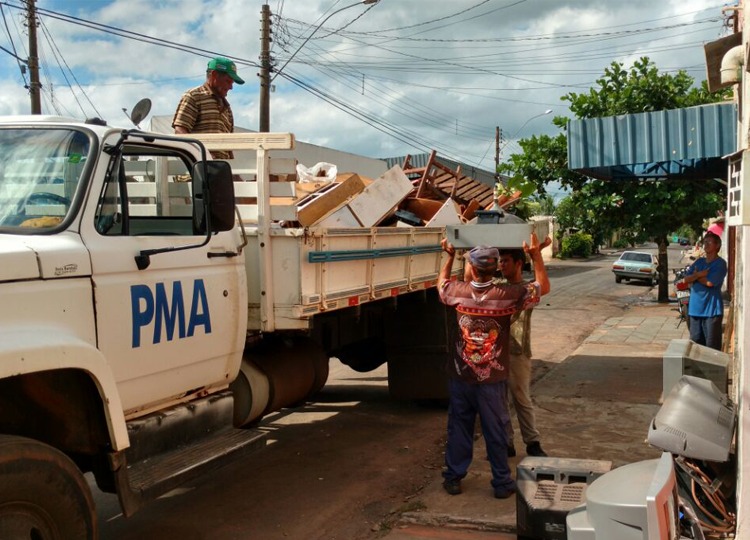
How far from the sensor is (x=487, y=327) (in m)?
4.95

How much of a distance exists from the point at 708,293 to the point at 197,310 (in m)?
6.26

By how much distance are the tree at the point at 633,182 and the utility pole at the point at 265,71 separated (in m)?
6.24

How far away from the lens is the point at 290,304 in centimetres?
471

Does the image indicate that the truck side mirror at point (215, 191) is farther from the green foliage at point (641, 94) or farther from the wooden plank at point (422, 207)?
the green foliage at point (641, 94)

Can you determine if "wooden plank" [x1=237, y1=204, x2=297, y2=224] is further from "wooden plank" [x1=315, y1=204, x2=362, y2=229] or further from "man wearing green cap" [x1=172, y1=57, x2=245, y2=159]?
"man wearing green cap" [x1=172, y1=57, x2=245, y2=159]

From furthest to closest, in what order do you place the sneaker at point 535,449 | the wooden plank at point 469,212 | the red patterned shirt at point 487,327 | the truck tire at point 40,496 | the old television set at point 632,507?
1. the wooden plank at point 469,212
2. the sneaker at point 535,449
3. the red patterned shirt at point 487,327
4. the truck tire at point 40,496
5. the old television set at point 632,507

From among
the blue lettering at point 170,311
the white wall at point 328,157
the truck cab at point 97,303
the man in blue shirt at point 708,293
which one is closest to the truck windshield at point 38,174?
the truck cab at point 97,303

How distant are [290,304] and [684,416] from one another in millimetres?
2527

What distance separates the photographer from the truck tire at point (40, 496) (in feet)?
9.19

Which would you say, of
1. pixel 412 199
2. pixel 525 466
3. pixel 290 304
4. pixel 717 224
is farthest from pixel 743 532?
pixel 717 224

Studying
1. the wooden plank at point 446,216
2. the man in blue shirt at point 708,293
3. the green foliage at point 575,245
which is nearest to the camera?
the wooden plank at point 446,216

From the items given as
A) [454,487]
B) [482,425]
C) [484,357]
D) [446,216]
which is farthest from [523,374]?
[446,216]

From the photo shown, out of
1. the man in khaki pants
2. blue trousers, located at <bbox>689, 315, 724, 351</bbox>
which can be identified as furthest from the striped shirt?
blue trousers, located at <bbox>689, 315, 724, 351</bbox>

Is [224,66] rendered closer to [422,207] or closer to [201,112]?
[201,112]
